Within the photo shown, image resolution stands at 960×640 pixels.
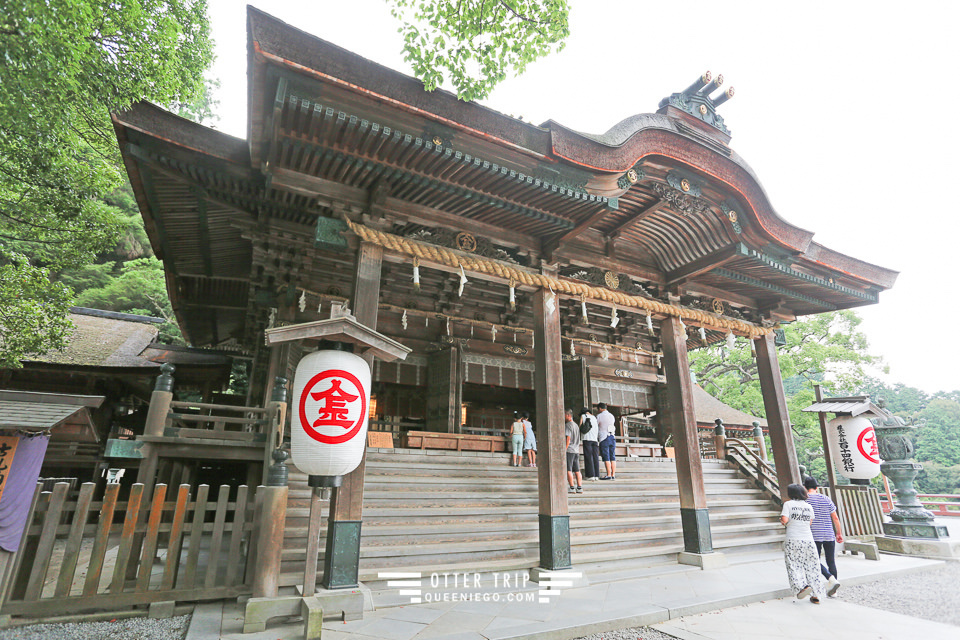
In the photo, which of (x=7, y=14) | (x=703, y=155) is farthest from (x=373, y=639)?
(x=703, y=155)

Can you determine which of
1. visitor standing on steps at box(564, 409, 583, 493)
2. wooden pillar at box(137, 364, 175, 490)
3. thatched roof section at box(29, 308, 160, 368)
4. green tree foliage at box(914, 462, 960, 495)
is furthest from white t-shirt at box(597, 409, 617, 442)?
green tree foliage at box(914, 462, 960, 495)

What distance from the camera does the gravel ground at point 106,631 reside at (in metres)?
3.78

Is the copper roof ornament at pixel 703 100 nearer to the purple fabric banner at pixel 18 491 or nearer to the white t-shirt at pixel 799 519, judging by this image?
the white t-shirt at pixel 799 519

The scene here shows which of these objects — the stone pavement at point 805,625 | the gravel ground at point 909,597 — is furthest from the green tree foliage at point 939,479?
the stone pavement at point 805,625

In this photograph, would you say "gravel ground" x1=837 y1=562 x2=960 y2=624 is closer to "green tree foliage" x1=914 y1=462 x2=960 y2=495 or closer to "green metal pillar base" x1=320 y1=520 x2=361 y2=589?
"green metal pillar base" x1=320 y1=520 x2=361 y2=589

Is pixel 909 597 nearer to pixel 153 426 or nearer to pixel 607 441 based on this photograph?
pixel 607 441

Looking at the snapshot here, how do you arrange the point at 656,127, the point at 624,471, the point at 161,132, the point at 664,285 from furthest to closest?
1. the point at 624,471
2. the point at 664,285
3. the point at 656,127
4. the point at 161,132

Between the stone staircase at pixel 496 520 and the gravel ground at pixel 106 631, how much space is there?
1056 millimetres

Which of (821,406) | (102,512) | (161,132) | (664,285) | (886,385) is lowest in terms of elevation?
(102,512)

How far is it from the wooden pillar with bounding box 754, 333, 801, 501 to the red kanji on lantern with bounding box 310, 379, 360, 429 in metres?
7.89

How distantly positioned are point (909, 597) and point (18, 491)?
9370 millimetres

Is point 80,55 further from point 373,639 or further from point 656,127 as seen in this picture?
point 656,127

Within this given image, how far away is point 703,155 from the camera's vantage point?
23.3 feet

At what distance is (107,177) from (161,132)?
332 centimetres
